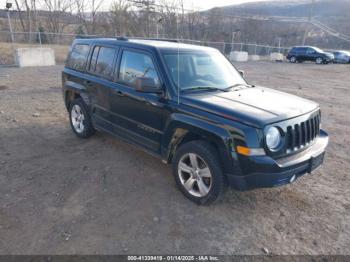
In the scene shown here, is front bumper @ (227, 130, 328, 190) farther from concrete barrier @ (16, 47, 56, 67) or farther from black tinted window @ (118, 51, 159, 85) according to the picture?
concrete barrier @ (16, 47, 56, 67)

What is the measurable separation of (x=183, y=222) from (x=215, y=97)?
61.2 inches

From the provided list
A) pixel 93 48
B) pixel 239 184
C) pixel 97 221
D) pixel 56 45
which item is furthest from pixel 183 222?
pixel 56 45

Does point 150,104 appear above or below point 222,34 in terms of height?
below

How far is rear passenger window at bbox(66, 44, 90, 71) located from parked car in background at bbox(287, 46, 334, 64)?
96.4 ft

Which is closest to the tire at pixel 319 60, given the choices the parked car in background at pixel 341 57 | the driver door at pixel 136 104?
the parked car in background at pixel 341 57

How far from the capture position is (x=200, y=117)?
3170mm

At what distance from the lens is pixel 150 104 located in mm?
3725

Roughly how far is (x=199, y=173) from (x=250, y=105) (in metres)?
1.02

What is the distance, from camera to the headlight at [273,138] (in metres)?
2.89

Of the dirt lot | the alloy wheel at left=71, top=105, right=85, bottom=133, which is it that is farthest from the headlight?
the alloy wheel at left=71, top=105, right=85, bottom=133

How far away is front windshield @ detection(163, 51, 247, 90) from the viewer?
3.68 meters

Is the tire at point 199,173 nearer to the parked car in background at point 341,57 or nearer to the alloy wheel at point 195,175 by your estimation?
the alloy wheel at point 195,175

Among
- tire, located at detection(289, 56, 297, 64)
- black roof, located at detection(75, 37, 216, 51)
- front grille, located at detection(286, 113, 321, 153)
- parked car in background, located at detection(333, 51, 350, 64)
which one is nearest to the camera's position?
front grille, located at detection(286, 113, 321, 153)

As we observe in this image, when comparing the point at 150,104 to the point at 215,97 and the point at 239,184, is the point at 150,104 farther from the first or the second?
the point at 239,184
